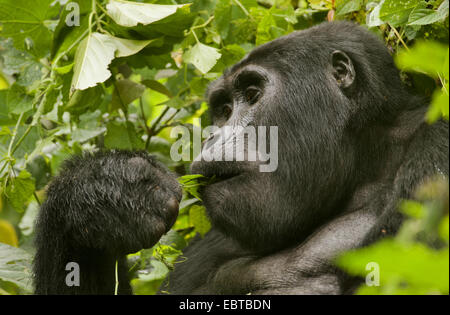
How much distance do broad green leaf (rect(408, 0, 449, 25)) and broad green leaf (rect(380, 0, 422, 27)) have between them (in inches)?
→ 4.9

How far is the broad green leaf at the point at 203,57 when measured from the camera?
3.83m

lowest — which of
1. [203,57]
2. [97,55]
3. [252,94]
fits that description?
[252,94]

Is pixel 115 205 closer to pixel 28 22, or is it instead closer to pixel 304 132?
pixel 304 132

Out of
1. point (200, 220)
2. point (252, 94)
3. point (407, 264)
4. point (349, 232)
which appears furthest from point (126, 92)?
point (407, 264)

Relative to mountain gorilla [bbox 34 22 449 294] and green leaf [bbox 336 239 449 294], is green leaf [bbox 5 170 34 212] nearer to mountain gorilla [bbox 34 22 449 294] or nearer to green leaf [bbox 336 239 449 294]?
mountain gorilla [bbox 34 22 449 294]

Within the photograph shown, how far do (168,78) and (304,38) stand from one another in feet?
6.19

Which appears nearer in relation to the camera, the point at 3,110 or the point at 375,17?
the point at 375,17

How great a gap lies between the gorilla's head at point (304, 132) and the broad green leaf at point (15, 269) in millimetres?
1279

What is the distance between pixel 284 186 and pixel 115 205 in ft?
2.87

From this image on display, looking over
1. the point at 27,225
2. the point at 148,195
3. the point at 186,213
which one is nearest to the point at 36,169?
the point at 27,225

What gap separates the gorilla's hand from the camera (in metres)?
2.89

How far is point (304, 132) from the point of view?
3.05 meters

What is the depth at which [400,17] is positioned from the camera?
322 centimetres

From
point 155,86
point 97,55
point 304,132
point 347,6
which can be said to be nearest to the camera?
point 304,132
